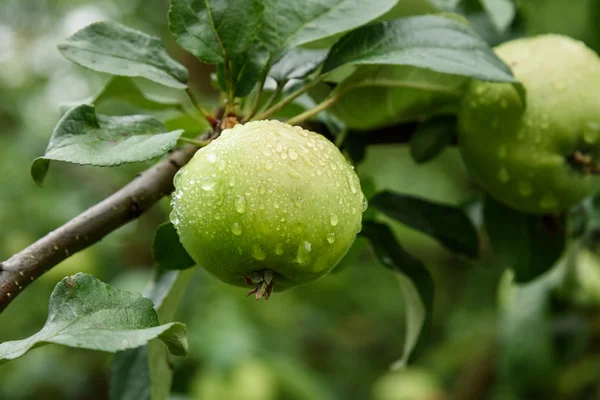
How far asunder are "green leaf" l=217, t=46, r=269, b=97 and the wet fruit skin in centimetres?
24

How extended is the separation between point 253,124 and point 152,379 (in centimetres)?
33

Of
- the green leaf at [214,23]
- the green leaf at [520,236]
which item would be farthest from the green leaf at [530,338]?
the green leaf at [214,23]

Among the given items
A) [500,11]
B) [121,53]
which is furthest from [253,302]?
[121,53]

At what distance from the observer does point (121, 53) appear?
605 millimetres

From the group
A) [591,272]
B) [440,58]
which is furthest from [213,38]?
[591,272]

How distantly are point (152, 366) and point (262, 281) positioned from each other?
0.85 feet

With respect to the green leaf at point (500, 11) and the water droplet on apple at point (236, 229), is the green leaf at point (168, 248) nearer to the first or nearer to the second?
the water droplet on apple at point (236, 229)

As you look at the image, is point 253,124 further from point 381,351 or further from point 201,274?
point 381,351

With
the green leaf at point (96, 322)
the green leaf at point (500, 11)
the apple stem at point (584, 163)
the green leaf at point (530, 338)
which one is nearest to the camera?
the green leaf at point (96, 322)

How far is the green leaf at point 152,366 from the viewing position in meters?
0.70

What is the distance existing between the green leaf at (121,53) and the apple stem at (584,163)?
401 mm

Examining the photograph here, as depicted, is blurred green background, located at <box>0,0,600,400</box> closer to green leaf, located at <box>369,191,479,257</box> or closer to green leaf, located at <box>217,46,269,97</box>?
green leaf, located at <box>369,191,479,257</box>

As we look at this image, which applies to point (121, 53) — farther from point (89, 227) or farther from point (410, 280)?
point (410, 280)

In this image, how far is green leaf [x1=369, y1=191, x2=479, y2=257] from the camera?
2.67 feet
